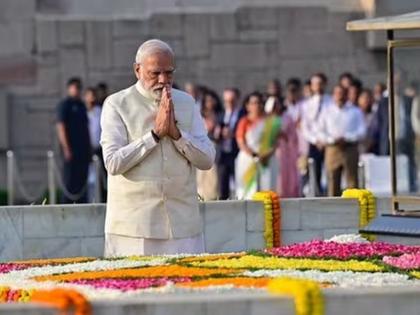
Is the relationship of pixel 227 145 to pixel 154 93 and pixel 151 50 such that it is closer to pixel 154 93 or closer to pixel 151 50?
pixel 154 93

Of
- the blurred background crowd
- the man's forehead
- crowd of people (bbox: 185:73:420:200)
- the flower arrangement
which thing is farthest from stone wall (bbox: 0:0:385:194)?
the flower arrangement

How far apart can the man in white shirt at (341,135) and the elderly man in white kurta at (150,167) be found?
35.5ft

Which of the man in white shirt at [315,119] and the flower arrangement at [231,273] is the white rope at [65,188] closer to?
the man in white shirt at [315,119]

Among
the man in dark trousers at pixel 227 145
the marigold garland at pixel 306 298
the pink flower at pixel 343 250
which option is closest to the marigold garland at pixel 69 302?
the marigold garland at pixel 306 298

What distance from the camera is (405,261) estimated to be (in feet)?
40.0

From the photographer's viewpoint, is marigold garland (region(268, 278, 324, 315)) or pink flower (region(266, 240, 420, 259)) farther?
pink flower (region(266, 240, 420, 259))

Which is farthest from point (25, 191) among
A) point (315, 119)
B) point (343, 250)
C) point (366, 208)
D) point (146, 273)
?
point (146, 273)

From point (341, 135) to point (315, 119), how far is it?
2.37ft

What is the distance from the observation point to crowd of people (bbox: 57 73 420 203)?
25453 millimetres

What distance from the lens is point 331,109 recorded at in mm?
25859

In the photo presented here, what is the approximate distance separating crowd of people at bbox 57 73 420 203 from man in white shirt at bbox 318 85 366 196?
11mm

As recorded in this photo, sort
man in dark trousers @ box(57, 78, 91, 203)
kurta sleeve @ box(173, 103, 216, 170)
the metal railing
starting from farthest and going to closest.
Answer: man in dark trousers @ box(57, 78, 91, 203) → the metal railing → kurta sleeve @ box(173, 103, 216, 170)

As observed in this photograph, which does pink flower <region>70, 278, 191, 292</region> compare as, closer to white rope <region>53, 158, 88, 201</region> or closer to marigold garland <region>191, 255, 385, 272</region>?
marigold garland <region>191, 255, 385, 272</region>

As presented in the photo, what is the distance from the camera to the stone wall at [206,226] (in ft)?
51.8
